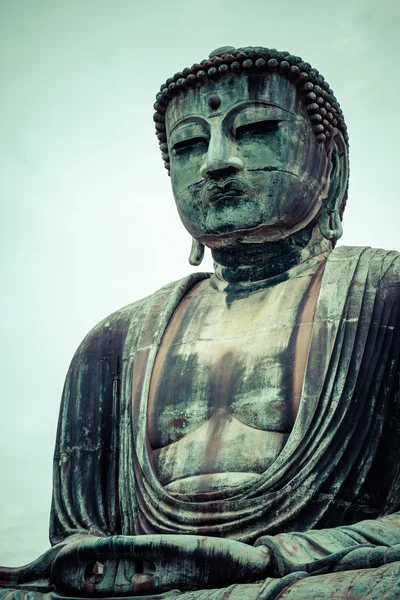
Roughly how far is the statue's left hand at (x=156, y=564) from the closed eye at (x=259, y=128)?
353 cm

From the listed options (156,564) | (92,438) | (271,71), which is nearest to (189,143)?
(271,71)

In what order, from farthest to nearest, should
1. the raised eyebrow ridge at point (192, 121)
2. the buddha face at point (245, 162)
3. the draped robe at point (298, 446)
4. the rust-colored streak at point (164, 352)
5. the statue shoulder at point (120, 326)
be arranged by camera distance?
the statue shoulder at point (120, 326)
the raised eyebrow ridge at point (192, 121)
the buddha face at point (245, 162)
the rust-colored streak at point (164, 352)
the draped robe at point (298, 446)

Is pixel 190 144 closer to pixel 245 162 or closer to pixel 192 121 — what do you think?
pixel 192 121

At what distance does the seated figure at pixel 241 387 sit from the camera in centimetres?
878

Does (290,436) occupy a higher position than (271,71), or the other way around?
(271,71)

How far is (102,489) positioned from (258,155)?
2.84 metres

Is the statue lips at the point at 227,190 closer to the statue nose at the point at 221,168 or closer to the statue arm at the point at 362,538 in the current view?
the statue nose at the point at 221,168

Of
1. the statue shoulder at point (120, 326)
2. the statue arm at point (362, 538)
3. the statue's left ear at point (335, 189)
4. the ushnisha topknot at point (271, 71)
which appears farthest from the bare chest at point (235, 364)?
the ushnisha topknot at point (271, 71)

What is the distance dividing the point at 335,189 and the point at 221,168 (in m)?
1.18

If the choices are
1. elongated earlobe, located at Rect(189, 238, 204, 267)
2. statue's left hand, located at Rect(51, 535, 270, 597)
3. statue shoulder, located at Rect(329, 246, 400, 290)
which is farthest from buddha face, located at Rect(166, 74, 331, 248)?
statue's left hand, located at Rect(51, 535, 270, 597)

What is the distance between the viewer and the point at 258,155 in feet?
35.0

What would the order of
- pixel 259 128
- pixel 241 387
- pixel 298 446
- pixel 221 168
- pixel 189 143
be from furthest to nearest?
pixel 189 143
pixel 259 128
pixel 221 168
pixel 241 387
pixel 298 446

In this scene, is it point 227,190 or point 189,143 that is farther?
point 189,143

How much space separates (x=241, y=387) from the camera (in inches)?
397
